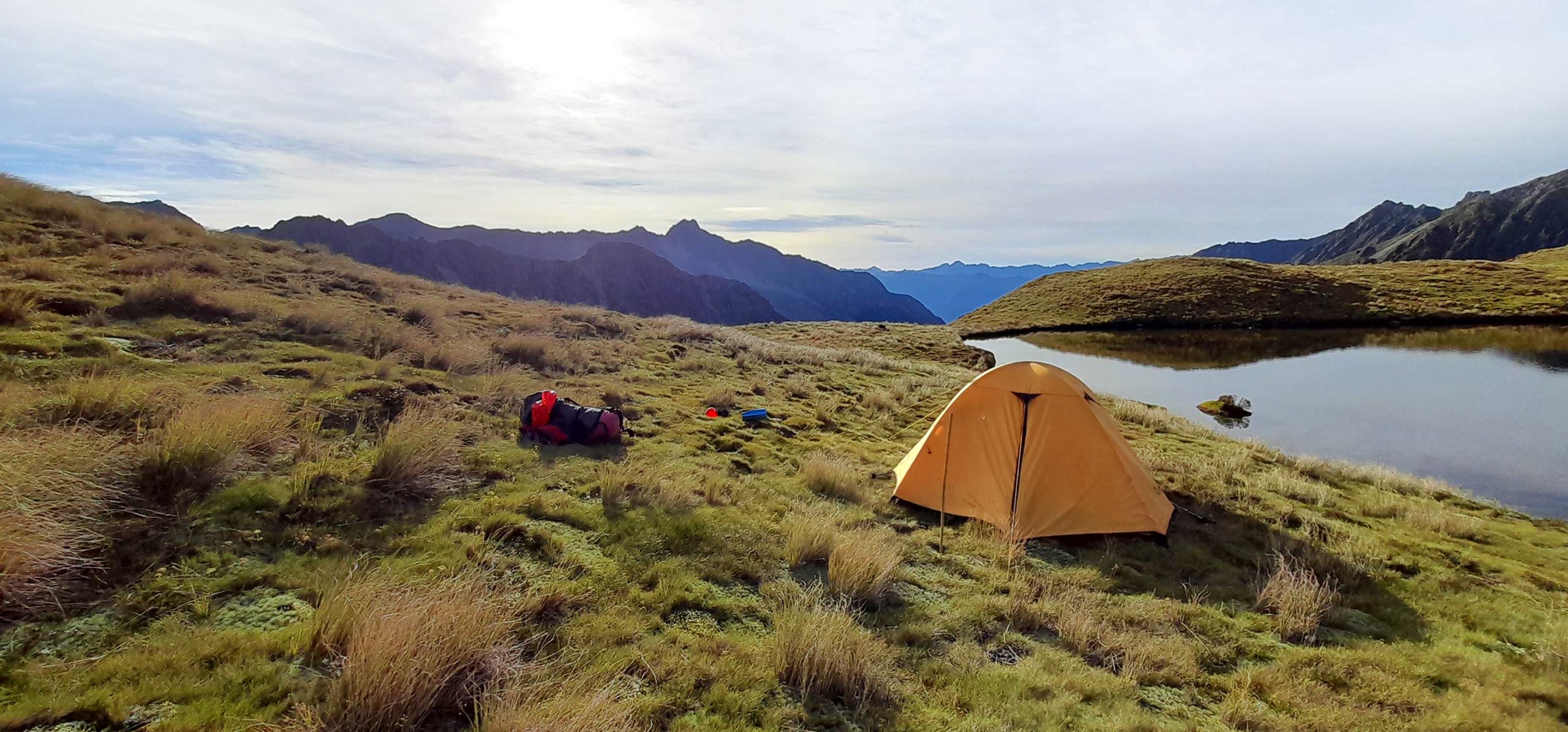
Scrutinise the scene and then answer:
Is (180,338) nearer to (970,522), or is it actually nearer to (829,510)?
(829,510)

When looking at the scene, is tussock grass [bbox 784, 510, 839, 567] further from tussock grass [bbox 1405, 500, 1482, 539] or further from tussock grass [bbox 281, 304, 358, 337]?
tussock grass [bbox 281, 304, 358, 337]

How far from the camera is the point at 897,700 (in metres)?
4.73

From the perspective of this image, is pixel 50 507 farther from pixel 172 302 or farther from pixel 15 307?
pixel 172 302

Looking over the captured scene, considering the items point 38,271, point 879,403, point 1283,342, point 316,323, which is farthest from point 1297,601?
point 1283,342

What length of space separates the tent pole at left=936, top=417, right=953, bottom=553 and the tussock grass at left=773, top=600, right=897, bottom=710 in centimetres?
336

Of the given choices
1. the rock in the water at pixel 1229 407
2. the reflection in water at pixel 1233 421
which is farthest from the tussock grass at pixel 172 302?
the rock in the water at pixel 1229 407

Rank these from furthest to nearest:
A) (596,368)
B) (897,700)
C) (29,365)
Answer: (596,368) < (29,365) < (897,700)

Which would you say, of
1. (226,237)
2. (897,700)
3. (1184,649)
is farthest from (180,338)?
(226,237)

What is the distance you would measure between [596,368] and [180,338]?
7784 millimetres

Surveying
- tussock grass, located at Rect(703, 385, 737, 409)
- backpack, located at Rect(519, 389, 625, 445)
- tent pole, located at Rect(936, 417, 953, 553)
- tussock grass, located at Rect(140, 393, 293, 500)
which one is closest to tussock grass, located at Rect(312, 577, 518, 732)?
tussock grass, located at Rect(140, 393, 293, 500)

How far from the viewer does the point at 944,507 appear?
949cm

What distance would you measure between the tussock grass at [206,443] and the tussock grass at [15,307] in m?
4.86

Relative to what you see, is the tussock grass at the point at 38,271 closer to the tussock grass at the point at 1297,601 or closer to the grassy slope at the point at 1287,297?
the tussock grass at the point at 1297,601

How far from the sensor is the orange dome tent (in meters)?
9.12
